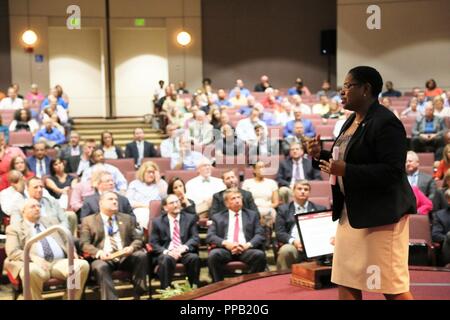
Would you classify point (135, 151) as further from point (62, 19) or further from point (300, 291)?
point (62, 19)

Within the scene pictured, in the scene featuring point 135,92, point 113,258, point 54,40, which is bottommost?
point 113,258

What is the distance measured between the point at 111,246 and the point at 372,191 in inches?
129

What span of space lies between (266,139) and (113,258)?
3.65 m

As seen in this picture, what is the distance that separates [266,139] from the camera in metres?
8.37

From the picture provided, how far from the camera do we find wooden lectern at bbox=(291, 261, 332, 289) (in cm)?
347

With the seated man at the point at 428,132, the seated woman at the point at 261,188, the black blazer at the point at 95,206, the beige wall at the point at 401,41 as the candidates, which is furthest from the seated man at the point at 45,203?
the beige wall at the point at 401,41

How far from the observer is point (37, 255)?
5035 millimetres

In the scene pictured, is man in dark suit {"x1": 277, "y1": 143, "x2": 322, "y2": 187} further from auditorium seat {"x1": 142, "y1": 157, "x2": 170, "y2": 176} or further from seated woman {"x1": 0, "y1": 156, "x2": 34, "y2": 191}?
seated woman {"x1": 0, "y1": 156, "x2": 34, "y2": 191}

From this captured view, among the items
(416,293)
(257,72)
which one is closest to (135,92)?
(257,72)

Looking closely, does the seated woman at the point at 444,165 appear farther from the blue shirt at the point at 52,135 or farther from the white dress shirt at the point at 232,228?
the blue shirt at the point at 52,135

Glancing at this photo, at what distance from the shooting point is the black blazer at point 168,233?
539 centimetres

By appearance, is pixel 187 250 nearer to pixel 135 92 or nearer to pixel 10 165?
pixel 10 165

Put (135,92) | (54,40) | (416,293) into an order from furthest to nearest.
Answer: (54,40)
(135,92)
(416,293)

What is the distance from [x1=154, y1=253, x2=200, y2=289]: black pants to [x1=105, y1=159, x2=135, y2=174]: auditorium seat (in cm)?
236
